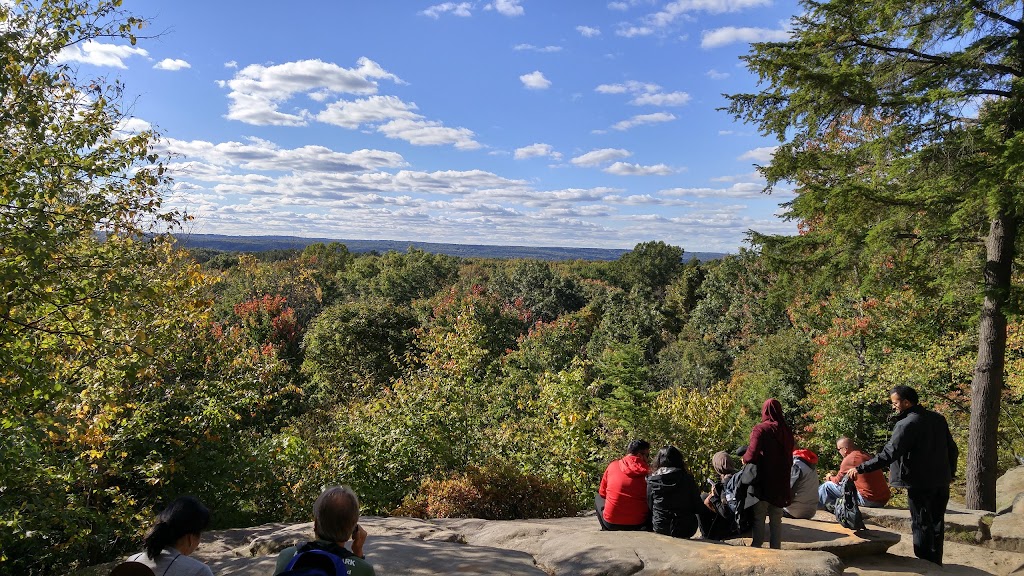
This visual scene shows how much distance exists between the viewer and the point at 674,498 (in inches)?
249

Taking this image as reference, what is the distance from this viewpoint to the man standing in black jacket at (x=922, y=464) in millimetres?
5949

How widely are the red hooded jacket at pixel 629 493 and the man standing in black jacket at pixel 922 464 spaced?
2.39 m

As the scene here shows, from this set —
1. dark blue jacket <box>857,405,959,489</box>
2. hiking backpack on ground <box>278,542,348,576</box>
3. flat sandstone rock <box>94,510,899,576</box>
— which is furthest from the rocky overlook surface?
hiking backpack on ground <box>278,542,348,576</box>

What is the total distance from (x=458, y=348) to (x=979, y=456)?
379 inches

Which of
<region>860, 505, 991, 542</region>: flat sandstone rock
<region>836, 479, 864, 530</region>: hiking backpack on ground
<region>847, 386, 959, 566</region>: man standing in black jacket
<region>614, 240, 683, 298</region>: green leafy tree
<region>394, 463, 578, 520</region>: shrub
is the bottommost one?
<region>394, 463, 578, 520</region>: shrub

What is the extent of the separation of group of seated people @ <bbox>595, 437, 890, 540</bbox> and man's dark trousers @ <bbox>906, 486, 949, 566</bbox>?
1.97 ft

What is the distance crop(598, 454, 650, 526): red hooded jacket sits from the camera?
6582 mm

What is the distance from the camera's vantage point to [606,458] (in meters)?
11.8

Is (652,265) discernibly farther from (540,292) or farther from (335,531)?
(335,531)

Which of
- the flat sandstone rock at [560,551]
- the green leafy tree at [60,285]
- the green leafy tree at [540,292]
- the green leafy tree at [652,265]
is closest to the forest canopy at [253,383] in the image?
the green leafy tree at [60,285]

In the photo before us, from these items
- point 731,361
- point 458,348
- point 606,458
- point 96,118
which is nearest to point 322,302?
point 731,361

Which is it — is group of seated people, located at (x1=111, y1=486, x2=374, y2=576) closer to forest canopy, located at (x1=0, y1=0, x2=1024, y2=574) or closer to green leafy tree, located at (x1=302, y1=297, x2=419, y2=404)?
forest canopy, located at (x1=0, y1=0, x2=1024, y2=574)

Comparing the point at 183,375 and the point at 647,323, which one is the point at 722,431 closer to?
the point at 183,375

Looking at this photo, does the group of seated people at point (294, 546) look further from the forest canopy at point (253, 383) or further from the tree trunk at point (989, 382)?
the tree trunk at point (989, 382)
